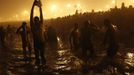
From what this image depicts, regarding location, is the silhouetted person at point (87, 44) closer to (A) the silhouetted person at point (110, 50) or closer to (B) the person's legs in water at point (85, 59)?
(B) the person's legs in water at point (85, 59)

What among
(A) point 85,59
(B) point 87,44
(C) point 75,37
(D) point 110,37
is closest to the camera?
(D) point 110,37

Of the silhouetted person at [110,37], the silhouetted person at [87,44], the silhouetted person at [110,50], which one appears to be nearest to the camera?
the silhouetted person at [110,50]

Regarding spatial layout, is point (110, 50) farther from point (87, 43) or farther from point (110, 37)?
point (87, 43)

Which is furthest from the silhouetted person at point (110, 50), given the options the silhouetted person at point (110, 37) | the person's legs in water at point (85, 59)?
the person's legs in water at point (85, 59)

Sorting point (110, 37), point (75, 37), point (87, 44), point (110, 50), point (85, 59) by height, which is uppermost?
point (75, 37)

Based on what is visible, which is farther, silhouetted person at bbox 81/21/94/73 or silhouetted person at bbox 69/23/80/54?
silhouetted person at bbox 69/23/80/54

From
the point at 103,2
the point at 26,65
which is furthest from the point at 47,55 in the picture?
the point at 103,2

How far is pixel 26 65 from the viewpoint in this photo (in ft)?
66.7

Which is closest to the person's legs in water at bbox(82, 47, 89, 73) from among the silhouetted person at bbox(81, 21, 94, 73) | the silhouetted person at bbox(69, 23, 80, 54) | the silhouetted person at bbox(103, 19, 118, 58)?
the silhouetted person at bbox(81, 21, 94, 73)

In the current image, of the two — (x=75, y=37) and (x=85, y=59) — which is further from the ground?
(x=75, y=37)

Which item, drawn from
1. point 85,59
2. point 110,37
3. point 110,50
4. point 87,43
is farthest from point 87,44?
point 110,37

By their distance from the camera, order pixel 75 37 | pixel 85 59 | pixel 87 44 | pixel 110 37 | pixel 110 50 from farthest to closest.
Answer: pixel 75 37
pixel 87 44
pixel 85 59
pixel 110 50
pixel 110 37

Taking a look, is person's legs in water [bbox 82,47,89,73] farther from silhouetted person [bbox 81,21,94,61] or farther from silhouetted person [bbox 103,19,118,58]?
silhouetted person [bbox 103,19,118,58]

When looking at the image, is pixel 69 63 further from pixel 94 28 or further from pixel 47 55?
pixel 47 55
